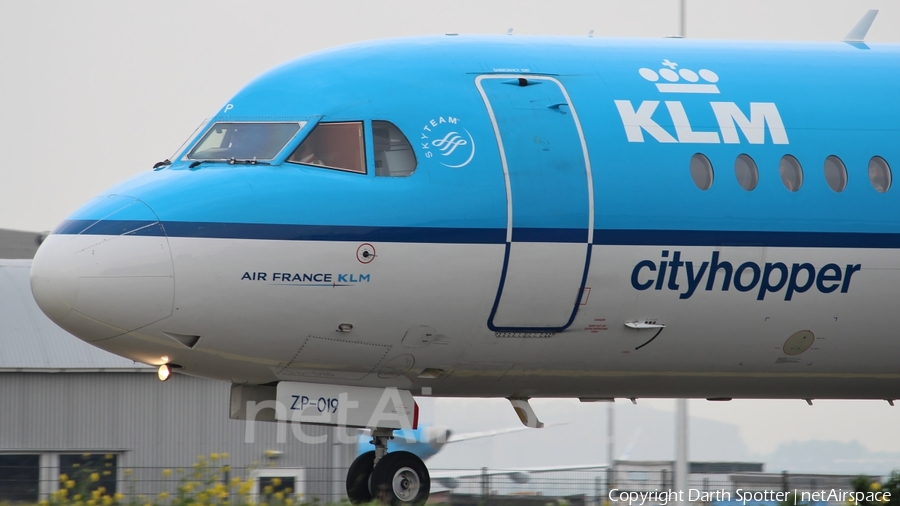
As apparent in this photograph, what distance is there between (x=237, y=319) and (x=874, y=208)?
19.9ft

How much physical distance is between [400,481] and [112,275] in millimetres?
3220

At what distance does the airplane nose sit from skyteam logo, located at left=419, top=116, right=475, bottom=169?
245 centimetres

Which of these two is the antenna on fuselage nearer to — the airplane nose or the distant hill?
the airplane nose

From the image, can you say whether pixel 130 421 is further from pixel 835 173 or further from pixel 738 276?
pixel 835 173

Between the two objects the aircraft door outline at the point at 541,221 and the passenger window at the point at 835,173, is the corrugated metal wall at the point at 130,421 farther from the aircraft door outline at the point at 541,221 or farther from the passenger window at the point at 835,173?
the passenger window at the point at 835,173

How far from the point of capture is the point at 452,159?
1079 cm

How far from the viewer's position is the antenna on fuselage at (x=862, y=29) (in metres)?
13.8

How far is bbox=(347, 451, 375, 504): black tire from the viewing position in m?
11.5

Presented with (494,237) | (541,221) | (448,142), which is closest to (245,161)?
(448,142)

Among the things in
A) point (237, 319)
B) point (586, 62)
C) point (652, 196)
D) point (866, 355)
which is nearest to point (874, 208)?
point (866, 355)

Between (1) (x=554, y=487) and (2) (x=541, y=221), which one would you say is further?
(1) (x=554, y=487)

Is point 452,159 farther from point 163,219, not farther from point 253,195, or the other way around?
point 163,219

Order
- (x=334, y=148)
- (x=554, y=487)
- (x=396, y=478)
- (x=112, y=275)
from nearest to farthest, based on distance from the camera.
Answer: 1. (x=112, y=275)
2. (x=334, y=148)
3. (x=396, y=478)
4. (x=554, y=487)

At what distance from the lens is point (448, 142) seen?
10.9 metres
